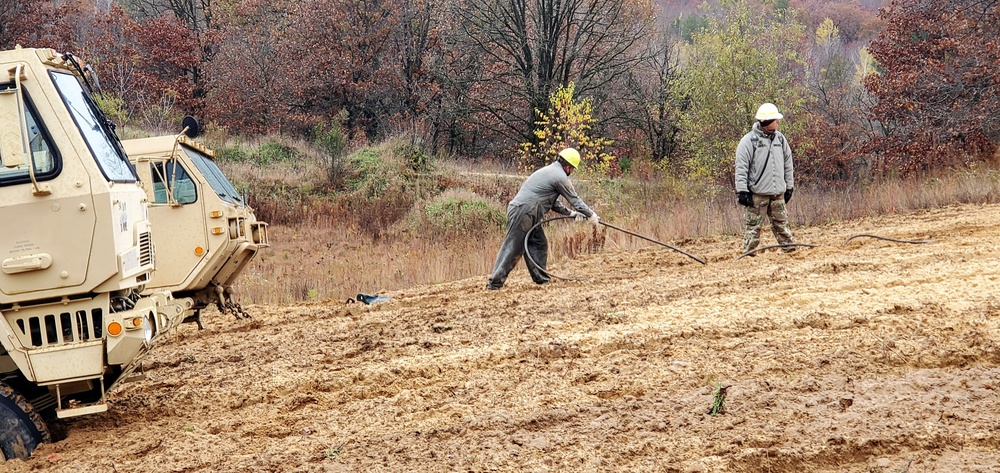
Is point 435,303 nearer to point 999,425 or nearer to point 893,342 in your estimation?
point 893,342

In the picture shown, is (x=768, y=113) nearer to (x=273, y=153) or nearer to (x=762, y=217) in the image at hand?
(x=762, y=217)

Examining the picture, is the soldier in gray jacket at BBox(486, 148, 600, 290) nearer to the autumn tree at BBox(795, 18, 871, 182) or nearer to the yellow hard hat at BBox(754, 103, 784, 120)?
the yellow hard hat at BBox(754, 103, 784, 120)

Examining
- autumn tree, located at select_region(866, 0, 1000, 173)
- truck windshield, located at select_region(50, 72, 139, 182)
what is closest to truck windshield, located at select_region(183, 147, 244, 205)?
truck windshield, located at select_region(50, 72, 139, 182)

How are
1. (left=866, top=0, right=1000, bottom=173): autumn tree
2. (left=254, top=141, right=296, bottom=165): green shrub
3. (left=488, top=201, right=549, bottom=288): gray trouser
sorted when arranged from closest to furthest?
(left=488, top=201, right=549, bottom=288): gray trouser, (left=866, top=0, right=1000, bottom=173): autumn tree, (left=254, top=141, right=296, bottom=165): green shrub

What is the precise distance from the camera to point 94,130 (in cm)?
607

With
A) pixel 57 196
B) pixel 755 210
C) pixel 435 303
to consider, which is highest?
pixel 57 196

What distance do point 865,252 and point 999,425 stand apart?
619cm

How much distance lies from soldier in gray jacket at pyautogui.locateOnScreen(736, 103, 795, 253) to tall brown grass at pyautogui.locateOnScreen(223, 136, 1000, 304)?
6.25ft

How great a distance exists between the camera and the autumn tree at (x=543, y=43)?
97.9ft

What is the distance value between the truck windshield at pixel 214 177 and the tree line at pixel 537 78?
13.2m

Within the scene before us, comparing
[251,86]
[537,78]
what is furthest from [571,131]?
[251,86]

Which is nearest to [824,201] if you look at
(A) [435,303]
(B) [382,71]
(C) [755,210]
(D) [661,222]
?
(D) [661,222]

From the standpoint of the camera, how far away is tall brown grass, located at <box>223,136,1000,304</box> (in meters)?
15.3

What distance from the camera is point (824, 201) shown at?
16875 millimetres
